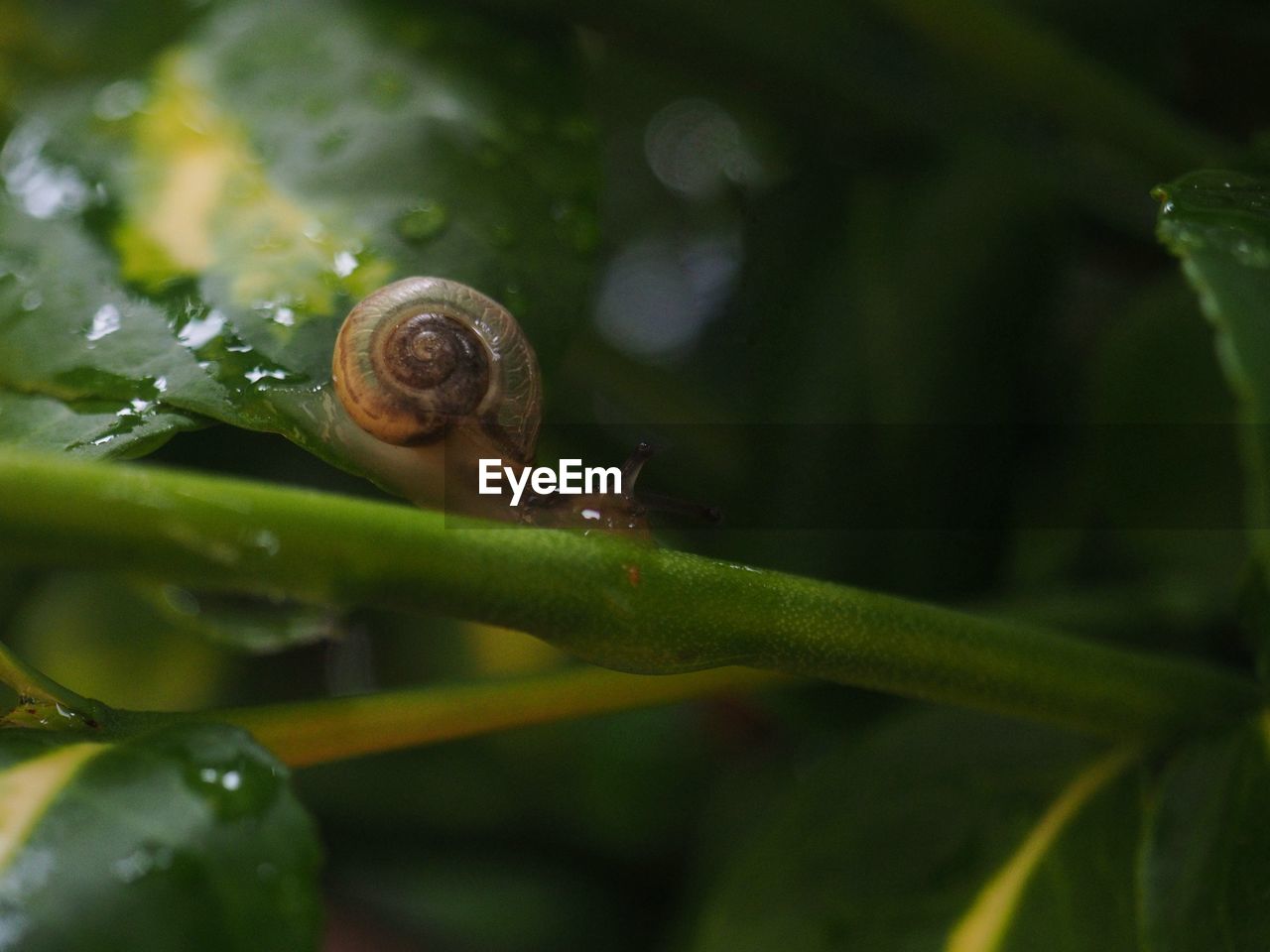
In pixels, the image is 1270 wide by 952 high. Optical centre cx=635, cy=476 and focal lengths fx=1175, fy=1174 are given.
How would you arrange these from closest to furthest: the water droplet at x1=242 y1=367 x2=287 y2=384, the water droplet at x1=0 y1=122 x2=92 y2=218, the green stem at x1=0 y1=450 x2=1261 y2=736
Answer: the green stem at x1=0 y1=450 x2=1261 y2=736 → the water droplet at x1=242 y1=367 x2=287 y2=384 → the water droplet at x1=0 y1=122 x2=92 y2=218

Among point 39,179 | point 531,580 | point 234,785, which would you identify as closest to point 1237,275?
point 531,580

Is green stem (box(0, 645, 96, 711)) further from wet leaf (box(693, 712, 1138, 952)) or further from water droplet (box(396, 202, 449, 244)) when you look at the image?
wet leaf (box(693, 712, 1138, 952))

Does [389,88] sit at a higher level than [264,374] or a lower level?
higher

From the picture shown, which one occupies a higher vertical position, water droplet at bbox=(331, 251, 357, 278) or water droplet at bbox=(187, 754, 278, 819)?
water droplet at bbox=(331, 251, 357, 278)

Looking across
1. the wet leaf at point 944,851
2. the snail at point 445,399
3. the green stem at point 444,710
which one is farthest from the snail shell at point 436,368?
the wet leaf at point 944,851

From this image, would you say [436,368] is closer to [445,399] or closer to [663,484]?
[445,399]

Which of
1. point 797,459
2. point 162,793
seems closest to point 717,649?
point 162,793

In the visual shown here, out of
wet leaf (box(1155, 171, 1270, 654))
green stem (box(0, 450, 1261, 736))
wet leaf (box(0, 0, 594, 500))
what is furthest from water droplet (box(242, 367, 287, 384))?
wet leaf (box(1155, 171, 1270, 654))

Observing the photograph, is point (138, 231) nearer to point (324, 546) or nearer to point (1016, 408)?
point (324, 546)

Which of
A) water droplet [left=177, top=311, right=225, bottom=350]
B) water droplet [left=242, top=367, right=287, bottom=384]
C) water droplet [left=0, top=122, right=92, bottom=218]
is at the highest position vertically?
water droplet [left=0, top=122, right=92, bottom=218]
